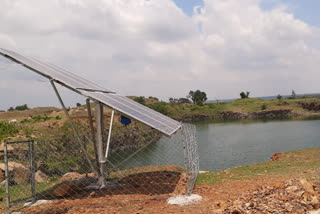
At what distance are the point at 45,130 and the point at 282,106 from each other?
68.5 m

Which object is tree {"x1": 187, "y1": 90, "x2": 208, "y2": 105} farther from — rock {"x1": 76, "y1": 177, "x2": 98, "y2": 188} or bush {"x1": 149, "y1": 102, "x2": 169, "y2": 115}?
rock {"x1": 76, "y1": 177, "x2": 98, "y2": 188}

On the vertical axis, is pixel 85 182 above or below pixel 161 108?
below

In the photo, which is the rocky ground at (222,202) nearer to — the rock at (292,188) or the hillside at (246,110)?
the rock at (292,188)

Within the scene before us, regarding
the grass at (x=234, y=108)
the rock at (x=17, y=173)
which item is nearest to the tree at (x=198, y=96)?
the grass at (x=234, y=108)

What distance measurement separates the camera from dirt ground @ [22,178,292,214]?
6.16 meters

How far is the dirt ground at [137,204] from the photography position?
6.16 metres

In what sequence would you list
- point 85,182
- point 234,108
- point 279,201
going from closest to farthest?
1. point 279,201
2. point 85,182
3. point 234,108

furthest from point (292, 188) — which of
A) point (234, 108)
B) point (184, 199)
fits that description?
point (234, 108)

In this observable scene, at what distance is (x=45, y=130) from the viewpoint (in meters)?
26.9

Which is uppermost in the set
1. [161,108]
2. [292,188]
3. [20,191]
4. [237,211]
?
[161,108]

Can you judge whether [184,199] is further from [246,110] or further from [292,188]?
[246,110]

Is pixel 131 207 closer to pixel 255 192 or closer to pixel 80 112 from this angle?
pixel 255 192

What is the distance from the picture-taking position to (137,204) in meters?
6.73

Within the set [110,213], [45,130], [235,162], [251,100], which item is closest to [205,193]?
[110,213]
